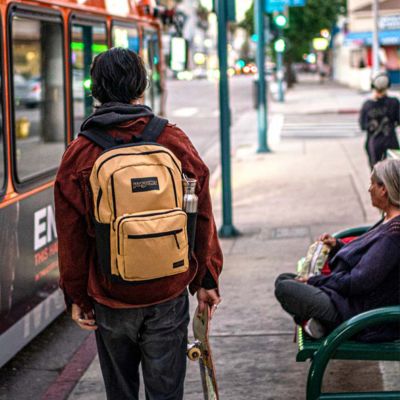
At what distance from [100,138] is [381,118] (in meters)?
9.14

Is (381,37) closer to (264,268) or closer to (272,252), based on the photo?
(272,252)

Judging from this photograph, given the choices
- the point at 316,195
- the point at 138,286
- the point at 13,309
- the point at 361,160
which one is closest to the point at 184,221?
the point at 138,286

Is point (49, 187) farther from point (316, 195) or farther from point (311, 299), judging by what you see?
point (316, 195)

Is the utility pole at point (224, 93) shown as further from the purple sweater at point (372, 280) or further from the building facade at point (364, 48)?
the building facade at point (364, 48)

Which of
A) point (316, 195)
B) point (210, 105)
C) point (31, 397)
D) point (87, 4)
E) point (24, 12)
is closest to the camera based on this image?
point (31, 397)

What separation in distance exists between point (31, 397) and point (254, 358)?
1356 millimetres

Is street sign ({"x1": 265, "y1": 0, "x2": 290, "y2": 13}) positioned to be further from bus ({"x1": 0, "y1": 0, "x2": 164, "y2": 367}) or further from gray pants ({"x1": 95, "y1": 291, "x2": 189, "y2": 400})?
gray pants ({"x1": 95, "y1": 291, "x2": 189, "y2": 400})

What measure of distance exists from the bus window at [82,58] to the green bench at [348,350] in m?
3.37

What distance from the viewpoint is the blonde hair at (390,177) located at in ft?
15.1

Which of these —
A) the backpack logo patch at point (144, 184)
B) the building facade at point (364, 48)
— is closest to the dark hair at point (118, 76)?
the backpack logo patch at point (144, 184)

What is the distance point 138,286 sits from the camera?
10.7ft

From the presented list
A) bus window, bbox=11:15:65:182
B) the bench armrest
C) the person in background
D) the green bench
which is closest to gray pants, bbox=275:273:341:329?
the green bench

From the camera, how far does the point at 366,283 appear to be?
4547 millimetres

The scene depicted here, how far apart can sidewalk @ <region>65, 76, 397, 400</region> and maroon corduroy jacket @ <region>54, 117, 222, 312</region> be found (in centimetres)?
198
